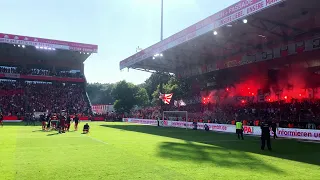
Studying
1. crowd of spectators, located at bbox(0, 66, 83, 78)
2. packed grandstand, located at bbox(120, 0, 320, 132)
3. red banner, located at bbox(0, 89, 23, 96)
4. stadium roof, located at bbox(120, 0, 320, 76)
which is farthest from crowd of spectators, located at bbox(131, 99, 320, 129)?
crowd of spectators, located at bbox(0, 66, 83, 78)

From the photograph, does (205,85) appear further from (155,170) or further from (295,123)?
(155,170)

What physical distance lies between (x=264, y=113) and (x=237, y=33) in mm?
10440

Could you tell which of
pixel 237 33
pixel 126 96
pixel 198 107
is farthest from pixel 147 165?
pixel 126 96

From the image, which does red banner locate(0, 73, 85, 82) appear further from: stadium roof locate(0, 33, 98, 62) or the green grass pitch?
the green grass pitch

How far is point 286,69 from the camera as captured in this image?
122 ft

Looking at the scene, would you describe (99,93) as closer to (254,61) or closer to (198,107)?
(198,107)

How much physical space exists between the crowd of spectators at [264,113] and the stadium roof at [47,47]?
116ft

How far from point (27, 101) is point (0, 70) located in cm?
1327

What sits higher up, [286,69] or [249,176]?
[286,69]

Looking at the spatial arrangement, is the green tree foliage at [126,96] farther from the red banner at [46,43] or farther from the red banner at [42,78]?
the red banner at [46,43]

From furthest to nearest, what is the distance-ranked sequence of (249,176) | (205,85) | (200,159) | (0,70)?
(0,70) → (205,85) → (200,159) → (249,176)

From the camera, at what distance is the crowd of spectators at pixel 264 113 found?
100ft

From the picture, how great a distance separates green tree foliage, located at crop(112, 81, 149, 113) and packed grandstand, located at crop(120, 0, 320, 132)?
32045 mm

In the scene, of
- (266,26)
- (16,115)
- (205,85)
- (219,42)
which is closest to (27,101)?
(16,115)
